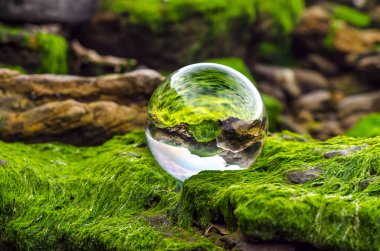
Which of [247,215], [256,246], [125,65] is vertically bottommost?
[125,65]

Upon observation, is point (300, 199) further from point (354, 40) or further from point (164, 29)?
point (354, 40)

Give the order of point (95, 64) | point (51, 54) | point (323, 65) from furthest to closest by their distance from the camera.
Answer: point (323, 65) → point (95, 64) → point (51, 54)

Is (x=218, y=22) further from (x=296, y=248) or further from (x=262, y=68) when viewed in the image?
(x=296, y=248)

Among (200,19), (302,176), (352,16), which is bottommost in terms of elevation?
(352,16)

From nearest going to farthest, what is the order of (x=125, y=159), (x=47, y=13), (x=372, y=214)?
(x=372, y=214) < (x=125, y=159) < (x=47, y=13)

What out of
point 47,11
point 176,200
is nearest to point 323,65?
point 47,11

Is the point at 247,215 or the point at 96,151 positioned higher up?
the point at 247,215

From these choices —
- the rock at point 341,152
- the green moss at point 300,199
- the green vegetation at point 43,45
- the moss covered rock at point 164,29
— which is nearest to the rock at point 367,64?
the moss covered rock at point 164,29

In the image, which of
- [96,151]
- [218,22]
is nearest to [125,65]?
[218,22]
